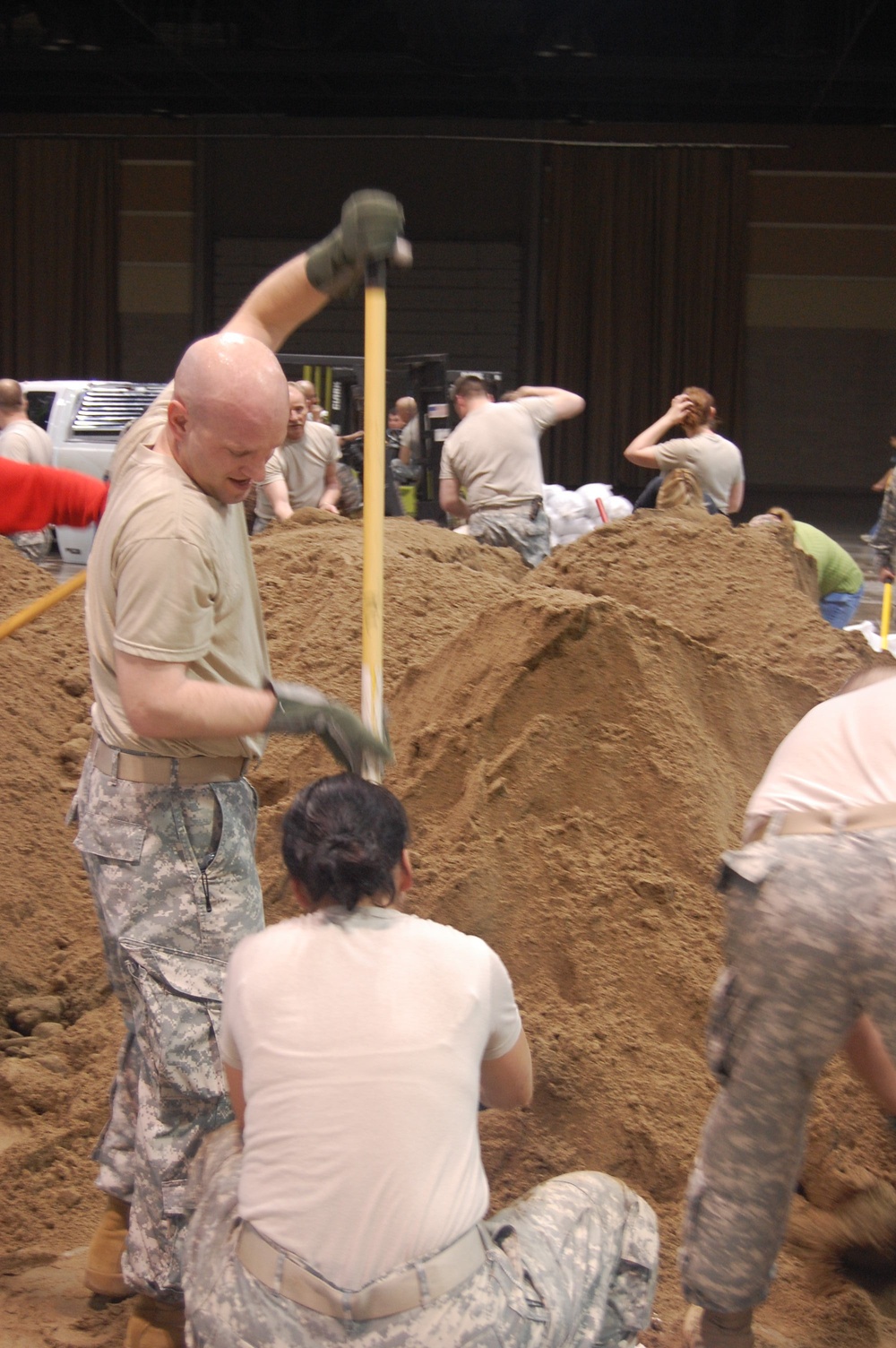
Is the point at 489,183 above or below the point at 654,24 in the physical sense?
below

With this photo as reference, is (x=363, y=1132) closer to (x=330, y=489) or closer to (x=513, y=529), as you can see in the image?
(x=513, y=529)

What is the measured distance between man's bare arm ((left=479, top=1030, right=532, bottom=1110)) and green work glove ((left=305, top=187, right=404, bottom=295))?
56.9 inches

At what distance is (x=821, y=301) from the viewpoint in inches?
698

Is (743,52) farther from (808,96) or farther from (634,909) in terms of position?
(634,909)

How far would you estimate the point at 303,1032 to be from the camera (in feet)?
5.49

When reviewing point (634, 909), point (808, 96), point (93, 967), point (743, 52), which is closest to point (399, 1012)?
point (634, 909)

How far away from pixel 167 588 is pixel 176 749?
300 millimetres

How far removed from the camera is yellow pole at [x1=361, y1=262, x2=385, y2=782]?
2.47 meters

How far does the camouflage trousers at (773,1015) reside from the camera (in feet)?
6.15

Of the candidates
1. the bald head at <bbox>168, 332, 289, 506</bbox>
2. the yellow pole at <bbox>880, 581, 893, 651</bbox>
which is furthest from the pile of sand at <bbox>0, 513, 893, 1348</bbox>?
the yellow pole at <bbox>880, 581, 893, 651</bbox>

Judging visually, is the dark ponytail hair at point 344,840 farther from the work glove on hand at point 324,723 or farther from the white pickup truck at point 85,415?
the white pickup truck at point 85,415

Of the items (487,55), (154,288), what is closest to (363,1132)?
(487,55)

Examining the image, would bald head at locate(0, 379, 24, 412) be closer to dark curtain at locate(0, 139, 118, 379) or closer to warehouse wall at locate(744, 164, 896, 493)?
dark curtain at locate(0, 139, 118, 379)

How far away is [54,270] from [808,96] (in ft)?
34.7
